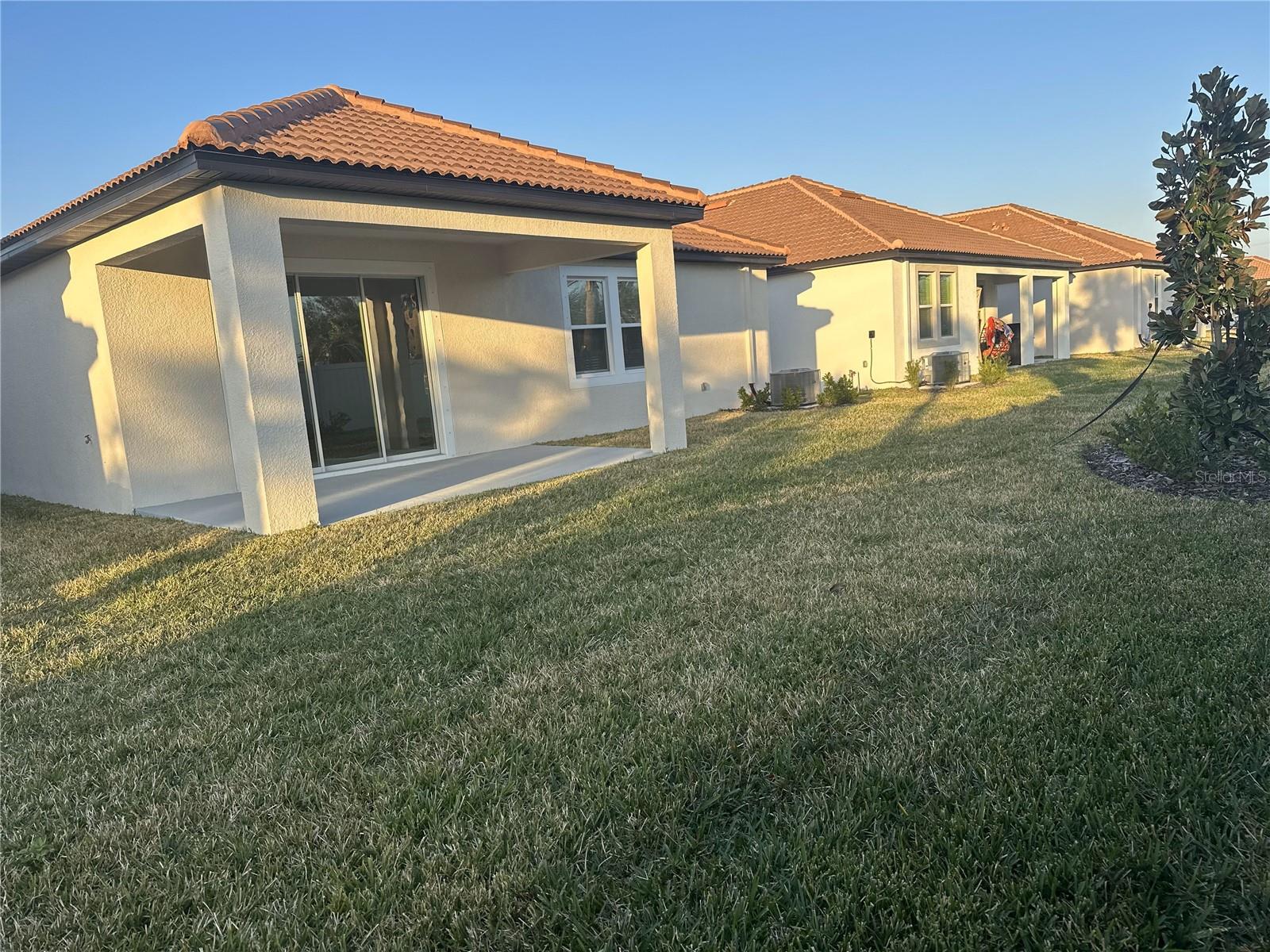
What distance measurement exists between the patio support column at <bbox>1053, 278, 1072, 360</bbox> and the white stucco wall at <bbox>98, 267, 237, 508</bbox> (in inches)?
981

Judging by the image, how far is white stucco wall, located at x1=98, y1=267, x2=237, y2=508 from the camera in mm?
8789

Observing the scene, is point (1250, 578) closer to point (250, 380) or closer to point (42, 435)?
point (250, 380)

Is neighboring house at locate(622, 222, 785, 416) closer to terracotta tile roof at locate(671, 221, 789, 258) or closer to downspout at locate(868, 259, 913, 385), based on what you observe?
terracotta tile roof at locate(671, 221, 789, 258)

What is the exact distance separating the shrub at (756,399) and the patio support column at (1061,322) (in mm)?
14925

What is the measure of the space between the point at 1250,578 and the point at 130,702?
17.9 ft

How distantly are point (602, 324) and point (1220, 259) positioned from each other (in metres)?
8.66

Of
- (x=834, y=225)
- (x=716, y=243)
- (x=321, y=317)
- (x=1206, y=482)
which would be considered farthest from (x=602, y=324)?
(x=834, y=225)

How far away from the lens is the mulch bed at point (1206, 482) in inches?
244

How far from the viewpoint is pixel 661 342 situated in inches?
414

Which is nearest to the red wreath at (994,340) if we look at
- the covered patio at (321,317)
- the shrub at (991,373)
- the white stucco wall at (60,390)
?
the shrub at (991,373)

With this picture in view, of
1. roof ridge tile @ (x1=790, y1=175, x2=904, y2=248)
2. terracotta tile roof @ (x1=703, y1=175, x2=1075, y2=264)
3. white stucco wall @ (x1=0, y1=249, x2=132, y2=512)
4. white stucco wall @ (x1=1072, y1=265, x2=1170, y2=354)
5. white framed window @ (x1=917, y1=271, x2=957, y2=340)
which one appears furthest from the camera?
white stucco wall @ (x1=1072, y1=265, x2=1170, y2=354)

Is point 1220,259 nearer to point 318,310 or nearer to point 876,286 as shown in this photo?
point 318,310

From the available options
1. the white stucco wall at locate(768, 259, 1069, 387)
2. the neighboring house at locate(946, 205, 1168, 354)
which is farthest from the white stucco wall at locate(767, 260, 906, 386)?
the neighboring house at locate(946, 205, 1168, 354)

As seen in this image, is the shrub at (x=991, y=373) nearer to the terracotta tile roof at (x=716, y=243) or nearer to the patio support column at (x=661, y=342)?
the terracotta tile roof at (x=716, y=243)
